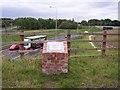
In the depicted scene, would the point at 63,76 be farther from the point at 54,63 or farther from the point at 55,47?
the point at 55,47

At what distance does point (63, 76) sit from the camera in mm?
5449

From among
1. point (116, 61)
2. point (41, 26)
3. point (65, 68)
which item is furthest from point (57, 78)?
point (41, 26)

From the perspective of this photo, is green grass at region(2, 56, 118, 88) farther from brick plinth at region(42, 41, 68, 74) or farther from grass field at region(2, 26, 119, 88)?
brick plinth at region(42, 41, 68, 74)

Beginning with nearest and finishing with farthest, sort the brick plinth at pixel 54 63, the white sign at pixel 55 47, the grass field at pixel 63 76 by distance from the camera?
the grass field at pixel 63 76 < the brick plinth at pixel 54 63 < the white sign at pixel 55 47

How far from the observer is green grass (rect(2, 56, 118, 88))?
4.88 metres

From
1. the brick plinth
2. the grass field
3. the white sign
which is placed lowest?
the grass field

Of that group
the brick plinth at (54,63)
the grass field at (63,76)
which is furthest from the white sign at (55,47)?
the grass field at (63,76)

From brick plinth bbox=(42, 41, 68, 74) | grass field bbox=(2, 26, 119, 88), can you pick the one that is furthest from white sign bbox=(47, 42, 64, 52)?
grass field bbox=(2, 26, 119, 88)

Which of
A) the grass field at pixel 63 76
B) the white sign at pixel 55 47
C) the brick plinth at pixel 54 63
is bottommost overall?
the grass field at pixel 63 76

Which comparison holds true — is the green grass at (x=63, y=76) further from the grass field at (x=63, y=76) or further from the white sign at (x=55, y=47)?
the white sign at (x=55, y=47)

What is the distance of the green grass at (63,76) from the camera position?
4877mm

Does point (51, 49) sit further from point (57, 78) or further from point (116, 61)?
point (116, 61)

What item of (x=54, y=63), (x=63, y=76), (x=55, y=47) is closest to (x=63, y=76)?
(x=63, y=76)

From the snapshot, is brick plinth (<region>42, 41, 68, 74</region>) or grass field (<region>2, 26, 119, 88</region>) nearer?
grass field (<region>2, 26, 119, 88</region>)
